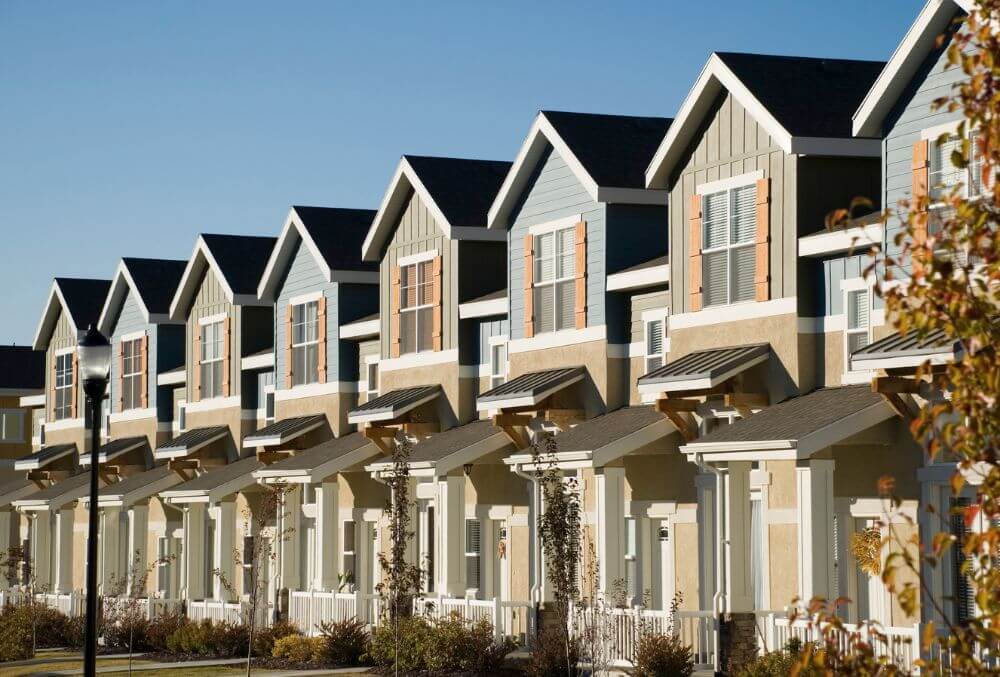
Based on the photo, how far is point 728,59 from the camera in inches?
969

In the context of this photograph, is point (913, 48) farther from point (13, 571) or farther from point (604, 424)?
point (13, 571)

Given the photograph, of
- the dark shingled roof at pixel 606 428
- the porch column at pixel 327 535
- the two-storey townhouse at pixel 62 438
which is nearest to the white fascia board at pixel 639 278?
the dark shingled roof at pixel 606 428

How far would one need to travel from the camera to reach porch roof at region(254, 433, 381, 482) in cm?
3331

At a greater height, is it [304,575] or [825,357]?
[825,357]

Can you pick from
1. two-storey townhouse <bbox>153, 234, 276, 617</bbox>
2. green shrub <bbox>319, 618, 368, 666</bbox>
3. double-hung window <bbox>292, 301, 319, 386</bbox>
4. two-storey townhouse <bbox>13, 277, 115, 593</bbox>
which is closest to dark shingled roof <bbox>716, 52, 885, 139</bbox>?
green shrub <bbox>319, 618, 368, 666</bbox>

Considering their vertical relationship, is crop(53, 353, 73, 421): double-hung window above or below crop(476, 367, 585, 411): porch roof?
above

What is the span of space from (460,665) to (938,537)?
19.9 meters

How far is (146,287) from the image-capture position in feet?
156

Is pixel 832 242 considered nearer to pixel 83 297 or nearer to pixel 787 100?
pixel 787 100

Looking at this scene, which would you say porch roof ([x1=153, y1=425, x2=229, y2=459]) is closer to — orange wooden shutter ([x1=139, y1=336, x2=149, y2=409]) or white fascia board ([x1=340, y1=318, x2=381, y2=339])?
orange wooden shutter ([x1=139, y1=336, x2=149, y2=409])

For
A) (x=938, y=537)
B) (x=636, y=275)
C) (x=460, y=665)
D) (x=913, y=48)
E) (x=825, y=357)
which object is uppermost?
(x=913, y=48)

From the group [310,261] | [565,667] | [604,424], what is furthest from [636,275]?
[310,261]

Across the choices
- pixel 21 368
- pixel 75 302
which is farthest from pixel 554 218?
pixel 21 368

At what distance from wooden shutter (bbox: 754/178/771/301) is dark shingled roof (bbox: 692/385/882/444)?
1750 mm
